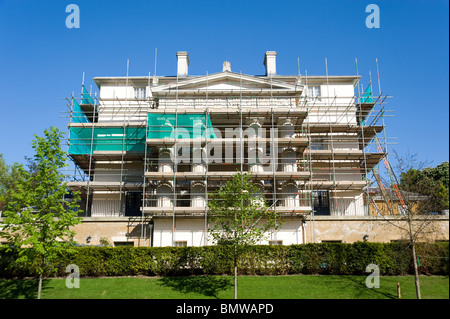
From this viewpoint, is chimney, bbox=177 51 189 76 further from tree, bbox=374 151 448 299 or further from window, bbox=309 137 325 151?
tree, bbox=374 151 448 299

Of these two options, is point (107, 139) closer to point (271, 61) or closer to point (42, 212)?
point (42, 212)

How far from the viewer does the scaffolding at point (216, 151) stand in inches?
951

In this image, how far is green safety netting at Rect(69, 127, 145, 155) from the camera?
27.2 m

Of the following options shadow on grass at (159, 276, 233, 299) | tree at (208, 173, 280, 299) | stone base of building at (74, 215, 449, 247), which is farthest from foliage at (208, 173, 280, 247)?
stone base of building at (74, 215, 449, 247)

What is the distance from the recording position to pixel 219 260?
1838cm

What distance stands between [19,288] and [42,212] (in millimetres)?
3919

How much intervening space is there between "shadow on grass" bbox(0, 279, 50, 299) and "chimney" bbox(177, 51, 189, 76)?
748 inches

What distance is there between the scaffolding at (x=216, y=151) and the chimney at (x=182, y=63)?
3271 mm

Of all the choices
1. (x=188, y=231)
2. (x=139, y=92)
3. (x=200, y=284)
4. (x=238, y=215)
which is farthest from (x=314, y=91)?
(x=200, y=284)

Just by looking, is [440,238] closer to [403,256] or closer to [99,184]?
[403,256]

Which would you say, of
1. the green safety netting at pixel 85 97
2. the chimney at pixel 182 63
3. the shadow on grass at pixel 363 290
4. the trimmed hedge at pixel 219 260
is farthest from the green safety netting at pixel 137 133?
the shadow on grass at pixel 363 290

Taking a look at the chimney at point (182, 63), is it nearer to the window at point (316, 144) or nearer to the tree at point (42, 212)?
the window at point (316, 144)

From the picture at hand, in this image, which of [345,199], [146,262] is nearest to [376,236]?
[345,199]
